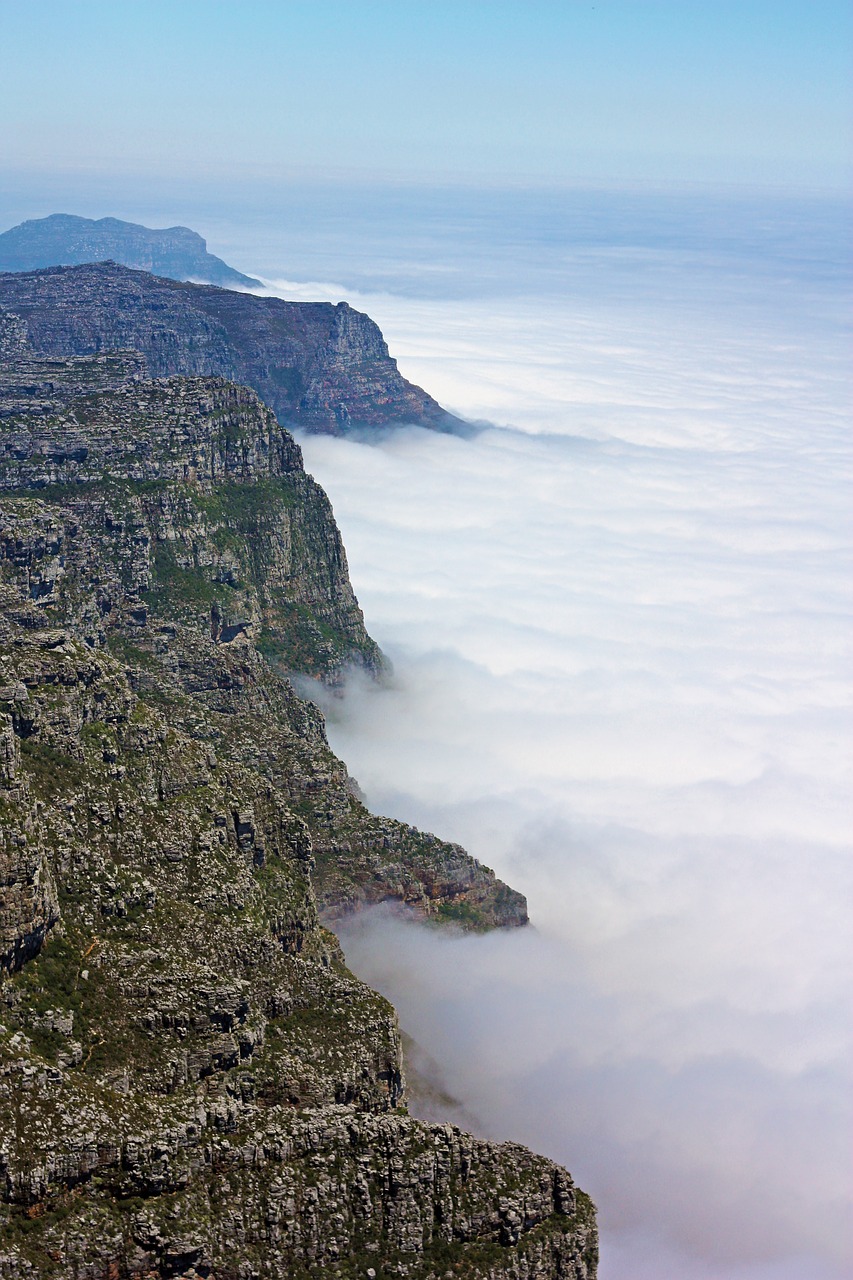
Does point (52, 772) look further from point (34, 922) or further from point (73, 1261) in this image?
point (73, 1261)

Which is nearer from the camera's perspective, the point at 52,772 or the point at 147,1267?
the point at 147,1267

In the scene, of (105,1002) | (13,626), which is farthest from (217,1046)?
(13,626)

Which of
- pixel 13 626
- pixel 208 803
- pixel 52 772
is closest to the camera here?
pixel 52 772

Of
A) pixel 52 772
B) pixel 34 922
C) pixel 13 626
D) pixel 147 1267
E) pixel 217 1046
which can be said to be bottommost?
pixel 147 1267

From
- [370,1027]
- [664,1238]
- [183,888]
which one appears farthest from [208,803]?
[664,1238]

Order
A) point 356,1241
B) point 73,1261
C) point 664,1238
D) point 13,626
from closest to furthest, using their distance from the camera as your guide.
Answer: point 73,1261, point 356,1241, point 13,626, point 664,1238

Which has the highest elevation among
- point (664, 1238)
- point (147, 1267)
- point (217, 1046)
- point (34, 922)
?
point (34, 922)

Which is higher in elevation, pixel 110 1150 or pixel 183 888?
pixel 183 888

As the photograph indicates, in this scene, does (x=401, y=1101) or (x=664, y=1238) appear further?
(x=664, y=1238)

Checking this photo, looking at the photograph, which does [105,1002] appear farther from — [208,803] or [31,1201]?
[208,803]
